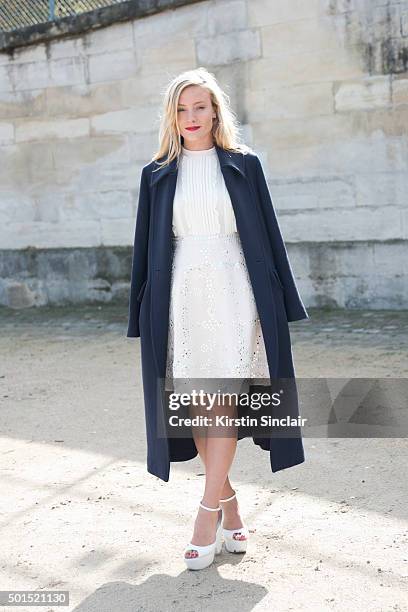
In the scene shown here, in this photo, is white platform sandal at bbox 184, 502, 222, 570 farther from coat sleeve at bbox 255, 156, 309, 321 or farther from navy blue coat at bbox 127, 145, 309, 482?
coat sleeve at bbox 255, 156, 309, 321

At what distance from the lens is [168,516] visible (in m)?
4.42

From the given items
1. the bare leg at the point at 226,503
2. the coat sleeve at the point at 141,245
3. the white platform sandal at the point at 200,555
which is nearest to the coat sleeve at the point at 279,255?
the coat sleeve at the point at 141,245

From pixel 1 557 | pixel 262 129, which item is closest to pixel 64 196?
pixel 262 129

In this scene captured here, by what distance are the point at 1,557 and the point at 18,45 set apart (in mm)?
8109

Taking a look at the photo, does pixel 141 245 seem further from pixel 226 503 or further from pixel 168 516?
pixel 168 516

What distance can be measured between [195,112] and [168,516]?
5.68 ft

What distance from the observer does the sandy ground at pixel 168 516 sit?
3604 millimetres

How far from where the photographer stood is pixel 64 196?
11.1m

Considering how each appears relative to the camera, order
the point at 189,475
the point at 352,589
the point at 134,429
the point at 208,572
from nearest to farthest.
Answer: the point at 352,589 < the point at 208,572 < the point at 189,475 < the point at 134,429

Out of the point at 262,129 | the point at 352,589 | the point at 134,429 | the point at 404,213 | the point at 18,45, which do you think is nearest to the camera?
the point at 352,589

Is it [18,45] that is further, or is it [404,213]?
[18,45]

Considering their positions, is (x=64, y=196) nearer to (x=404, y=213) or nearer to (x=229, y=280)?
(x=404, y=213)
